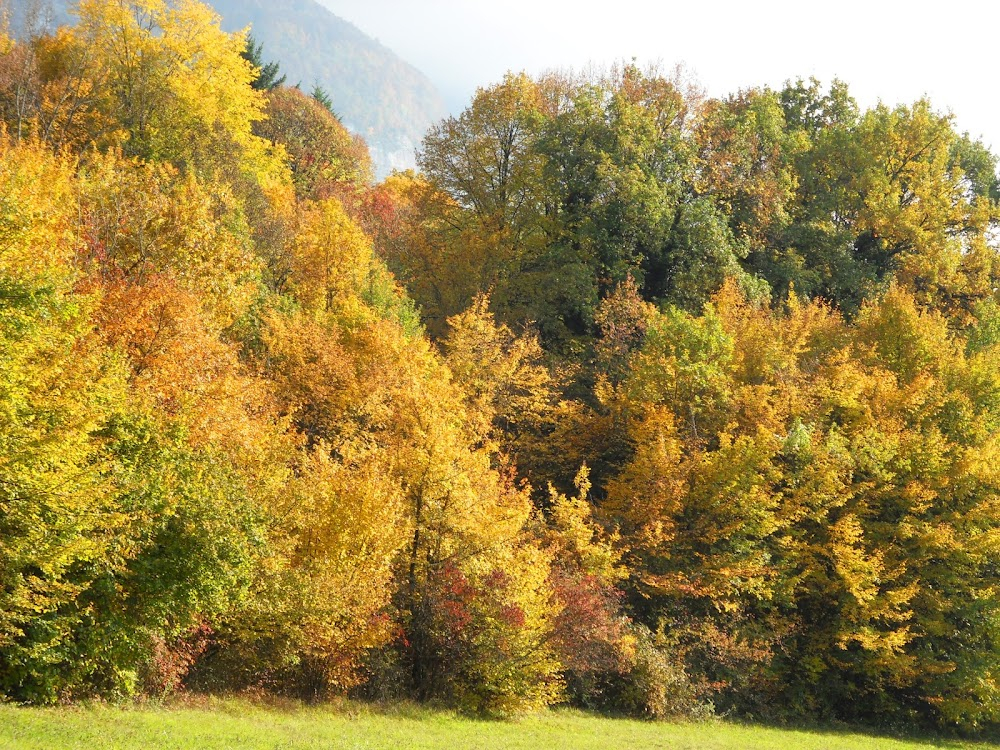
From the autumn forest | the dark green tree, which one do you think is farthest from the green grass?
the dark green tree

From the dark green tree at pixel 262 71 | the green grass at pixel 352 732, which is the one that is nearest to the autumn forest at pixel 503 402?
the green grass at pixel 352 732

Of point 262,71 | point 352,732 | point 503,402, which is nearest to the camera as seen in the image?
point 352,732

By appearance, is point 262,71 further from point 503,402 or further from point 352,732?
point 352,732

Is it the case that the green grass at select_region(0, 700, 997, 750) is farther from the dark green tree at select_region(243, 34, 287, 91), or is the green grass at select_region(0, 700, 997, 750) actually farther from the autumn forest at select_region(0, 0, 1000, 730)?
the dark green tree at select_region(243, 34, 287, 91)

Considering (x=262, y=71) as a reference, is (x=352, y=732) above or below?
below

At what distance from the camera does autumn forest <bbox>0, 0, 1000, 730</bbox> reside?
20.5m

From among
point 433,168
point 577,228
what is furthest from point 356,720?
point 433,168

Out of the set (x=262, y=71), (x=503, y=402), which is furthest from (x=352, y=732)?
(x=262, y=71)

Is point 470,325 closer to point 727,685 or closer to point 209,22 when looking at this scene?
point 727,685

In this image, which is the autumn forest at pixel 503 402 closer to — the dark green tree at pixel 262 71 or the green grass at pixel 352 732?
the green grass at pixel 352 732

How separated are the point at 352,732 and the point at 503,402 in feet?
57.6

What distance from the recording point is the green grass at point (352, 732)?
17.5 meters

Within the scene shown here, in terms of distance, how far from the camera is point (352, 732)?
73.2ft

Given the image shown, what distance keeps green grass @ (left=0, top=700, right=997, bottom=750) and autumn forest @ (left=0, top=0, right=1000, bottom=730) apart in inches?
45.5
